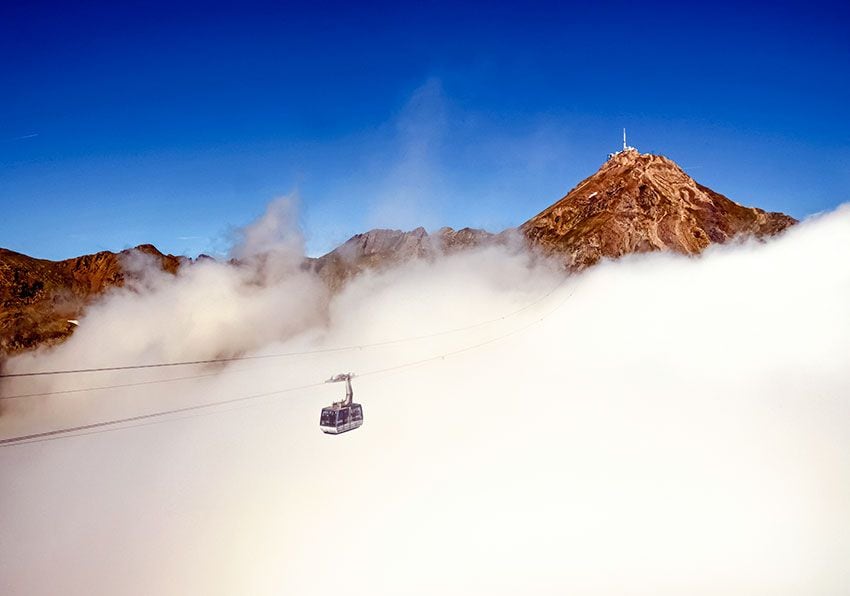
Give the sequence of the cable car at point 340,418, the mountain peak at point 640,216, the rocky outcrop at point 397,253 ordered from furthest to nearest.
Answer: the rocky outcrop at point 397,253, the mountain peak at point 640,216, the cable car at point 340,418

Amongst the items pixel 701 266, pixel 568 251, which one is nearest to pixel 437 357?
pixel 568 251

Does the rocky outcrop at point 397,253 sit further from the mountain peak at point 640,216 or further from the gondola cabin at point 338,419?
the gondola cabin at point 338,419

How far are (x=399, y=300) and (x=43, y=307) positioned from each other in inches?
4560

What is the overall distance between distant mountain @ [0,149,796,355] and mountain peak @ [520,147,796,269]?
259 millimetres

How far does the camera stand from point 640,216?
469ft

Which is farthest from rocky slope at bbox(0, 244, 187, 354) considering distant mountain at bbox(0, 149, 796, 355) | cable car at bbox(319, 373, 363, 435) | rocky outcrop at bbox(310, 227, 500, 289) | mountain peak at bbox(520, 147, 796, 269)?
cable car at bbox(319, 373, 363, 435)

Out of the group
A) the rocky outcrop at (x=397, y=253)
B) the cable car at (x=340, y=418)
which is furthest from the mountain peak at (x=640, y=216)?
the cable car at (x=340, y=418)

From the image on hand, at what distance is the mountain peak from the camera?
138 m

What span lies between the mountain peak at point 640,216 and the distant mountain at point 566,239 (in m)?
0.26

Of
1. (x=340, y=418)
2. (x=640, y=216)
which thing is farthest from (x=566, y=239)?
(x=340, y=418)

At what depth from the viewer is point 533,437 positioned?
312 ft

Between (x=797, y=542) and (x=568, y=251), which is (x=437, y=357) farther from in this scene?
(x=797, y=542)

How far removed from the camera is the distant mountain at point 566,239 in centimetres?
13988

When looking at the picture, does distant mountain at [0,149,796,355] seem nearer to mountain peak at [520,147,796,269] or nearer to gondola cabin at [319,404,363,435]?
mountain peak at [520,147,796,269]
